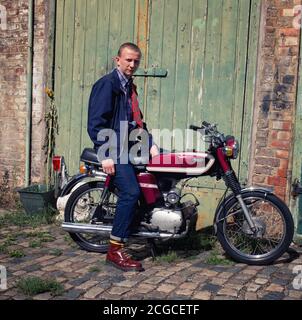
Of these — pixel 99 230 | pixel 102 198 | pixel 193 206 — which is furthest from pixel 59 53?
pixel 193 206

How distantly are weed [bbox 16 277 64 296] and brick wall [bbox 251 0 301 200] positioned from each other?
2.75 metres

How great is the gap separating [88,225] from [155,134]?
1.80 meters

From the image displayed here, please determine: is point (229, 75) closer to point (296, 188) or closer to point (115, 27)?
point (296, 188)

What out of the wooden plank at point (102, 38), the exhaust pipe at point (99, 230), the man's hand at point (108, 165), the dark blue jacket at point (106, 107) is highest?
the wooden plank at point (102, 38)

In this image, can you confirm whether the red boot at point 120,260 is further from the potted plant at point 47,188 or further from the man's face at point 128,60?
the potted plant at point 47,188

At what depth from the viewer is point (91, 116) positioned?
441 cm

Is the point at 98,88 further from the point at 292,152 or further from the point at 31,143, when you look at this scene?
the point at 31,143

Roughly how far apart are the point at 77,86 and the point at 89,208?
90.4 inches

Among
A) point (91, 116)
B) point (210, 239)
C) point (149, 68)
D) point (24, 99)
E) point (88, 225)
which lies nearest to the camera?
point (91, 116)

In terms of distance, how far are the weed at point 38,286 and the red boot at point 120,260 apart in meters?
0.65

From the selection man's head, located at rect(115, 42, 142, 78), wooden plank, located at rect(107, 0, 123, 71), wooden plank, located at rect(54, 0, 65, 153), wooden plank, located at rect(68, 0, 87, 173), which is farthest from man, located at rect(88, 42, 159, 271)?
wooden plank, located at rect(54, 0, 65, 153)

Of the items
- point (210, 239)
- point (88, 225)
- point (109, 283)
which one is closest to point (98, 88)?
point (88, 225)

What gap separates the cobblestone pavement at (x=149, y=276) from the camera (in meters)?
3.89

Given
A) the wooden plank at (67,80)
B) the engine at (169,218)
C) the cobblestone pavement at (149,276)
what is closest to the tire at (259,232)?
the cobblestone pavement at (149,276)
